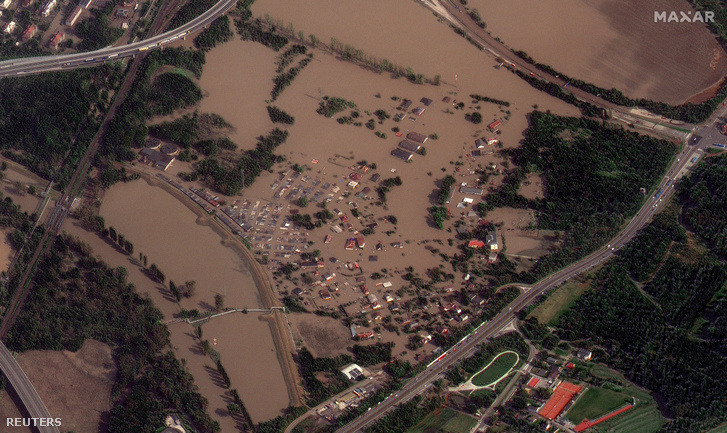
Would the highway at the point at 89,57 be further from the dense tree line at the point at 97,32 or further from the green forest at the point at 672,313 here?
the green forest at the point at 672,313

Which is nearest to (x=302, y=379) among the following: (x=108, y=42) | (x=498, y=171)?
(x=498, y=171)

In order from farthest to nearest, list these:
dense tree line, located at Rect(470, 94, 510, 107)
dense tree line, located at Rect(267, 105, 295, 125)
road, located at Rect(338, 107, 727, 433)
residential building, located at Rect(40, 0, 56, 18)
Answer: residential building, located at Rect(40, 0, 56, 18) → dense tree line, located at Rect(470, 94, 510, 107) → dense tree line, located at Rect(267, 105, 295, 125) → road, located at Rect(338, 107, 727, 433)

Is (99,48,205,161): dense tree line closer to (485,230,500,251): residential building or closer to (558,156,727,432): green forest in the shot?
(485,230,500,251): residential building

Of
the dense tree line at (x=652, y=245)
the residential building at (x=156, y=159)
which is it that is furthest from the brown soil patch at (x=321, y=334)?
the dense tree line at (x=652, y=245)

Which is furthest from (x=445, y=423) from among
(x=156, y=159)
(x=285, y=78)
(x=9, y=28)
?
(x=9, y=28)

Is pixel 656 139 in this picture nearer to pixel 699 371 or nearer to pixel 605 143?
pixel 605 143

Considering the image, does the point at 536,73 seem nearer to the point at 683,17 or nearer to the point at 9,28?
the point at 683,17

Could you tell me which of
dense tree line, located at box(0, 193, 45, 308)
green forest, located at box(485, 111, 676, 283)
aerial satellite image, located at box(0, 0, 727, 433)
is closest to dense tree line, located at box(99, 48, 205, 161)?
aerial satellite image, located at box(0, 0, 727, 433)
